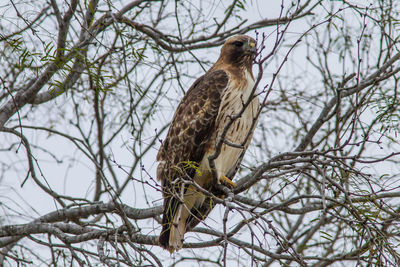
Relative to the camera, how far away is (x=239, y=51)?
5.58 meters

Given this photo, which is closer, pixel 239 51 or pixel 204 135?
pixel 204 135

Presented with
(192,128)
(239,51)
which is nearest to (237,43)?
(239,51)

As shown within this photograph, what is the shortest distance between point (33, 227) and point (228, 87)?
217cm

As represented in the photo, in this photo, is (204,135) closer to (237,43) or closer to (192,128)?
(192,128)

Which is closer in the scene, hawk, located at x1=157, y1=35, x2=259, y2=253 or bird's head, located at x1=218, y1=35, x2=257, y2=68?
hawk, located at x1=157, y1=35, x2=259, y2=253

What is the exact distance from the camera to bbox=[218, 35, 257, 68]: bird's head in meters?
5.51


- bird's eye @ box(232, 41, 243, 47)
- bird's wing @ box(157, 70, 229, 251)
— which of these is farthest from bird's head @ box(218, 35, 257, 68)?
bird's wing @ box(157, 70, 229, 251)

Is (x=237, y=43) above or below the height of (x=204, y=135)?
above

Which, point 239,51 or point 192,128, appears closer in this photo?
point 192,128

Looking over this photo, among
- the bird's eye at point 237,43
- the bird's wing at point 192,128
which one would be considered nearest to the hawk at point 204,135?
the bird's wing at point 192,128

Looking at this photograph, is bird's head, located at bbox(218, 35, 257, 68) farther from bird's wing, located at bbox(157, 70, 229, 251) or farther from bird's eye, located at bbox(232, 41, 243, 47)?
bird's wing, located at bbox(157, 70, 229, 251)

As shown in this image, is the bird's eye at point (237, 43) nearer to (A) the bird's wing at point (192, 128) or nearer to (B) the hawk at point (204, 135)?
(B) the hawk at point (204, 135)

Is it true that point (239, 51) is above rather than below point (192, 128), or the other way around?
above

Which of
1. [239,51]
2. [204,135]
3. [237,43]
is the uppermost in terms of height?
[237,43]
